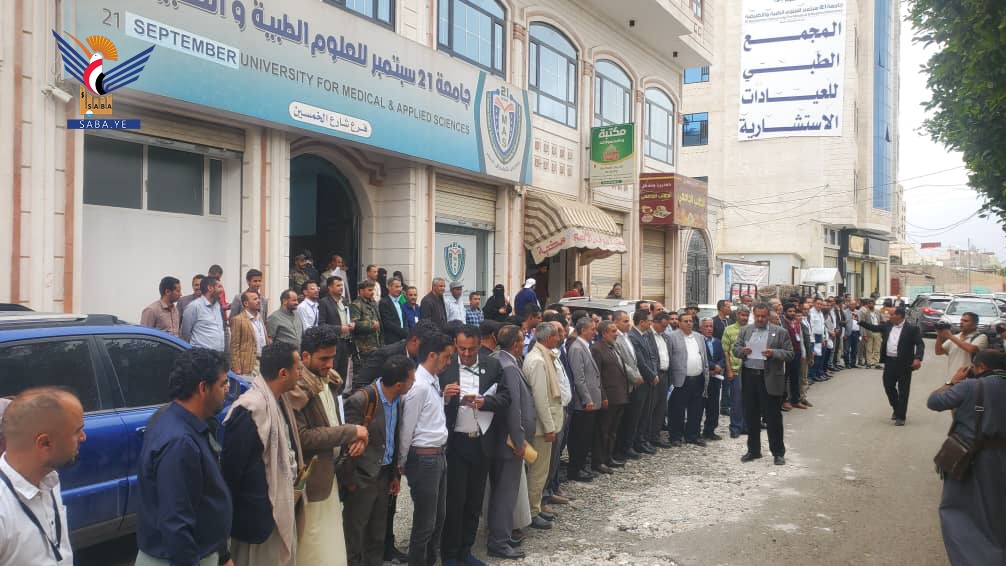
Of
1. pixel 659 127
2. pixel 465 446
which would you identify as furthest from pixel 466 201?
pixel 659 127

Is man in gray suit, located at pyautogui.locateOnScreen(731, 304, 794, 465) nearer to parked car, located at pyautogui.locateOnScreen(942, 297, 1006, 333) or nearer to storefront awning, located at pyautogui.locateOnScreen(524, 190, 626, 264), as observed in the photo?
storefront awning, located at pyautogui.locateOnScreen(524, 190, 626, 264)

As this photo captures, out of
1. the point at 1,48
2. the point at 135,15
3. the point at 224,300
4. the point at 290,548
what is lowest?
the point at 290,548

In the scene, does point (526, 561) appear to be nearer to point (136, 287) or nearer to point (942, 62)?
point (136, 287)

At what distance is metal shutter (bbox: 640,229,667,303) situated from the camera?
907 inches

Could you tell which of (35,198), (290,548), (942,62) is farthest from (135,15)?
(942,62)

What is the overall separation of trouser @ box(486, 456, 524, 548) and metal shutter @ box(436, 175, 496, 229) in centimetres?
921

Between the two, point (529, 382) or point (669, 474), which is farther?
point (669, 474)

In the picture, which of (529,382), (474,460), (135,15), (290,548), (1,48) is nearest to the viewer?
(290,548)

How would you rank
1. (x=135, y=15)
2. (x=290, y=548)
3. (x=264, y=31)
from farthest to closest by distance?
(x=264, y=31) < (x=135, y=15) < (x=290, y=548)

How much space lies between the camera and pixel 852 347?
19.4 meters

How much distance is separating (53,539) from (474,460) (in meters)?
3.19

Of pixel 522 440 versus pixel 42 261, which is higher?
pixel 42 261

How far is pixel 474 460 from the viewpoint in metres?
5.24

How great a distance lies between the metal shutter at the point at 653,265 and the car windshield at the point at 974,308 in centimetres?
1014
